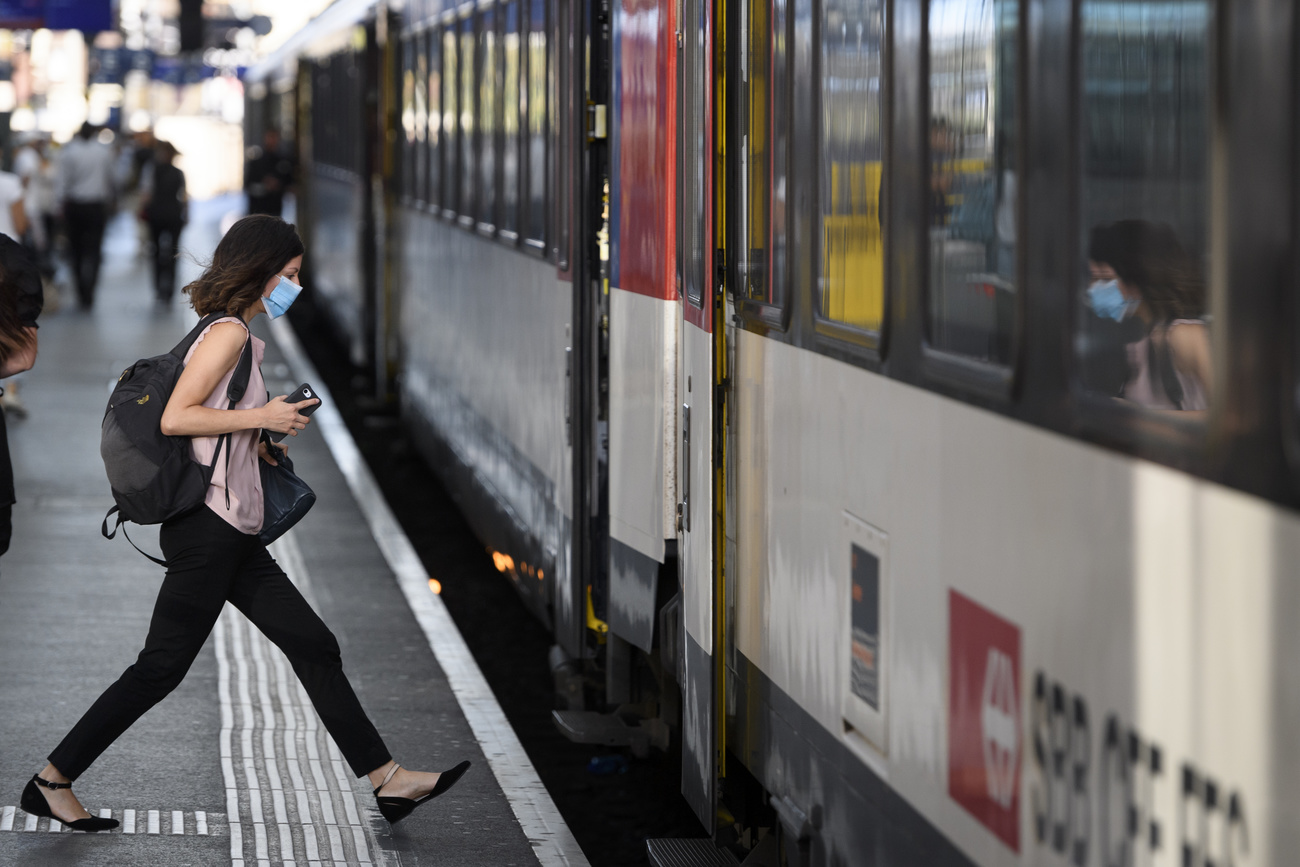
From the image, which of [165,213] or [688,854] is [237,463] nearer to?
[688,854]

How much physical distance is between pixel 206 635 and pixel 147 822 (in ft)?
2.00

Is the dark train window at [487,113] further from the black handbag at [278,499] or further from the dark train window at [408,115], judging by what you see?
the black handbag at [278,499]

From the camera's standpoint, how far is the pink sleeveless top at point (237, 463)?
522 cm

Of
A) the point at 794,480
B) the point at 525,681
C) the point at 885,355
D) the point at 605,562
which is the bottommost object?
the point at 525,681

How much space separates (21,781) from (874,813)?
122 inches

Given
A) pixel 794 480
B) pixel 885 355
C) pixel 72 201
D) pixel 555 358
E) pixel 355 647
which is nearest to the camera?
pixel 885 355

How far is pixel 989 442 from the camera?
320 cm

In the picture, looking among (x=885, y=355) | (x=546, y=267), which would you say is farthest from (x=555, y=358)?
(x=885, y=355)

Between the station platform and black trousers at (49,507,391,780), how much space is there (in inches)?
11.2

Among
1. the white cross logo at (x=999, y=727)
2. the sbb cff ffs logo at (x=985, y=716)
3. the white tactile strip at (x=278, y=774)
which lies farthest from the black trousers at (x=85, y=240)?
the white cross logo at (x=999, y=727)

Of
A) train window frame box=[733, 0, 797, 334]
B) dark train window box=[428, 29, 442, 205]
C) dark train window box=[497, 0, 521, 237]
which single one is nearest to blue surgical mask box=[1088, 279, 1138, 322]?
train window frame box=[733, 0, 797, 334]

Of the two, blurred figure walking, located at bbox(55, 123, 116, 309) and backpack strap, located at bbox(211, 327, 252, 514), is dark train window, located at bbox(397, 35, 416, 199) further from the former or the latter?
blurred figure walking, located at bbox(55, 123, 116, 309)

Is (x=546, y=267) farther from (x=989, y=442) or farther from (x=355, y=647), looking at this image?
(x=989, y=442)

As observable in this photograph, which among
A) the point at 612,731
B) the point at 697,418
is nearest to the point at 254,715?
the point at 612,731
